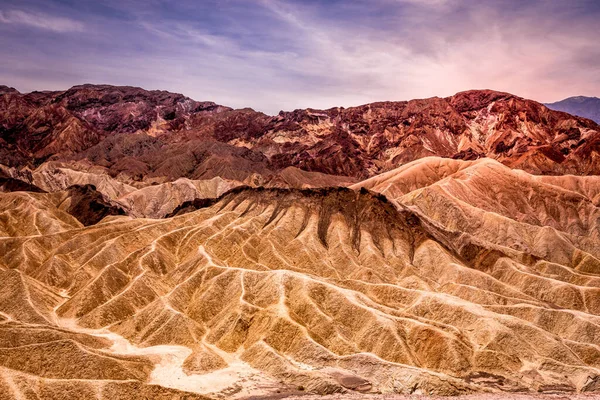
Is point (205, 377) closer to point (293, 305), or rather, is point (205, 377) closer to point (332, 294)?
point (293, 305)

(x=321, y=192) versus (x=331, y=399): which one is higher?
(x=321, y=192)

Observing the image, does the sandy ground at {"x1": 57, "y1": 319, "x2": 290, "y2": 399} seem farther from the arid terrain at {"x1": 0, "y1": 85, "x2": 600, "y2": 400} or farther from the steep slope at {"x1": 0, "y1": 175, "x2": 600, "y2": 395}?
the steep slope at {"x1": 0, "y1": 175, "x2": 600, "y2": 395}

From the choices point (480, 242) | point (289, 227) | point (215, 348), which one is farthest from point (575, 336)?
point (289, 227)

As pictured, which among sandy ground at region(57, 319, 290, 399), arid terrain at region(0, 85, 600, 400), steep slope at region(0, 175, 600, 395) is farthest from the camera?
steep slope at region(0, 175, 600, 395)

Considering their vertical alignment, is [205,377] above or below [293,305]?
below

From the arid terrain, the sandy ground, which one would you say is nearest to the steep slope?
the arid terrain

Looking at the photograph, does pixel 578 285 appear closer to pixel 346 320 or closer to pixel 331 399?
pixel 346 320

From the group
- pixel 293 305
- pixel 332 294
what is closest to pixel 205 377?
pixel 293 305

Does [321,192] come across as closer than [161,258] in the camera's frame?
No
